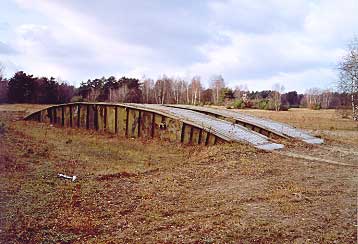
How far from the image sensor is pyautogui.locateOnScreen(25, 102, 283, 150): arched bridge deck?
47.6ft

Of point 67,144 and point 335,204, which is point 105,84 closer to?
point 67,144

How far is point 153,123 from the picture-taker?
1680cm

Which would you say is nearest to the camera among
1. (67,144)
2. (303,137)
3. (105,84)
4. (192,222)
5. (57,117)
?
(192,222)

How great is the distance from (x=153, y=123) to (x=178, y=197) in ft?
31.3

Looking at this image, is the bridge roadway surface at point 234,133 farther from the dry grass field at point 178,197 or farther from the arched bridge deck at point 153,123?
the dry grass field at point 178,197

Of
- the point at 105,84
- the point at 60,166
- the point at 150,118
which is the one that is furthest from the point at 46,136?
the point at 105,84

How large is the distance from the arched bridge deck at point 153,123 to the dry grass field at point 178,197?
5.09ft

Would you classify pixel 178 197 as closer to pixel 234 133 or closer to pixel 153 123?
pixel 234 133

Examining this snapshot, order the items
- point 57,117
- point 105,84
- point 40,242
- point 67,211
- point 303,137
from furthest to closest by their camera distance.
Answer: point 105,84
point 57,117
point 303,137
point 67,211
point 40,242

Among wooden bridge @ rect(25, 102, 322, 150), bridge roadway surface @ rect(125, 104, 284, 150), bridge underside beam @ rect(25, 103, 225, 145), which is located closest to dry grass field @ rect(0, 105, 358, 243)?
bridge roadway surface @ rect(125, 104, 284, 150)

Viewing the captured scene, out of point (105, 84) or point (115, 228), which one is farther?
point (105, 84)

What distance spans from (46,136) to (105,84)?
73.3 ft

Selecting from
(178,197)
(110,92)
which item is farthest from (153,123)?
(110,92)

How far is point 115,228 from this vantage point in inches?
222
